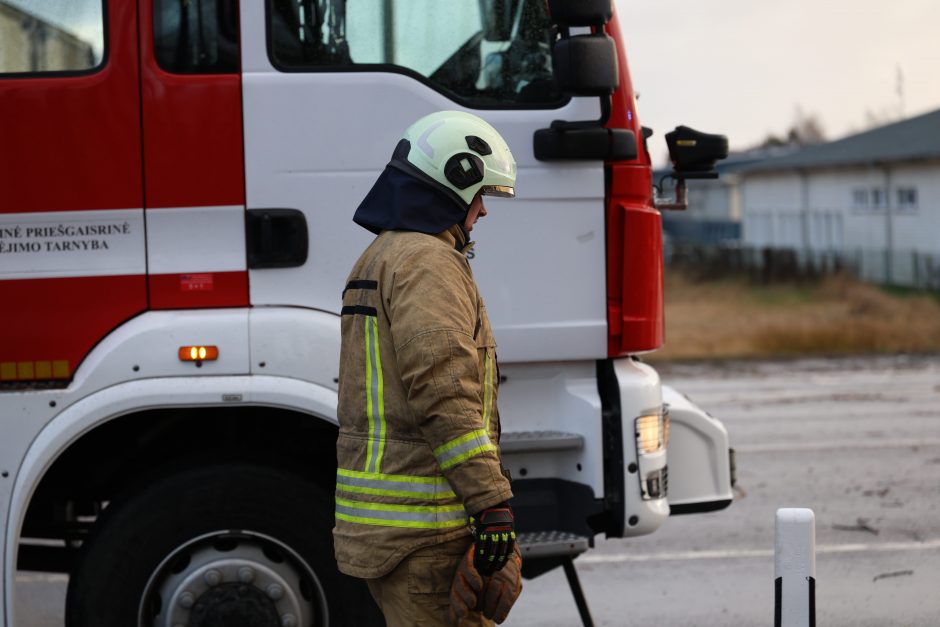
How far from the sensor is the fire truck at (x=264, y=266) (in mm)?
4309

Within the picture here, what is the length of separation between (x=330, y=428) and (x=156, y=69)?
1.39 m

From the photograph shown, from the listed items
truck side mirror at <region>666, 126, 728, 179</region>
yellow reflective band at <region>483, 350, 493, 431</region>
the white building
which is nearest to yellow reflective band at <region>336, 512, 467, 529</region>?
yellow reflective band at <region>483, 350, 493, 431</region>

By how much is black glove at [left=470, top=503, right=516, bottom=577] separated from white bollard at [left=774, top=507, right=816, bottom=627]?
1.06 m

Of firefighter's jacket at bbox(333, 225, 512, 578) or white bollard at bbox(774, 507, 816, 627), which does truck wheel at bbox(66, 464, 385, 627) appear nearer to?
firefighter's jacket at bbox(333, 225, 512, 578)

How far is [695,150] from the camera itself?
4953mm

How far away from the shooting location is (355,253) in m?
4.48

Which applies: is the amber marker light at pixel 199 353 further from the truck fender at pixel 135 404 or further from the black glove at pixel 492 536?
the black glove at pixel 492 536

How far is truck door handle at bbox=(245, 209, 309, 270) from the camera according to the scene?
4430 mm

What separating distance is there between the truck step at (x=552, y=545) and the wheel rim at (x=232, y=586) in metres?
0.72

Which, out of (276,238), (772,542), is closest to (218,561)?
(276,238)

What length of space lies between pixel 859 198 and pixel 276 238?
36736 millimetres

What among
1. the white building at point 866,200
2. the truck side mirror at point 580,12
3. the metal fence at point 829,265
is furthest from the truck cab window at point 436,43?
the white building at point 866,200

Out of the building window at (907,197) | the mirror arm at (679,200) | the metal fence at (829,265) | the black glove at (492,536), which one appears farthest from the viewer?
the building window at (907,197)

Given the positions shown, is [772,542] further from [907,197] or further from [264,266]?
[907,197]
